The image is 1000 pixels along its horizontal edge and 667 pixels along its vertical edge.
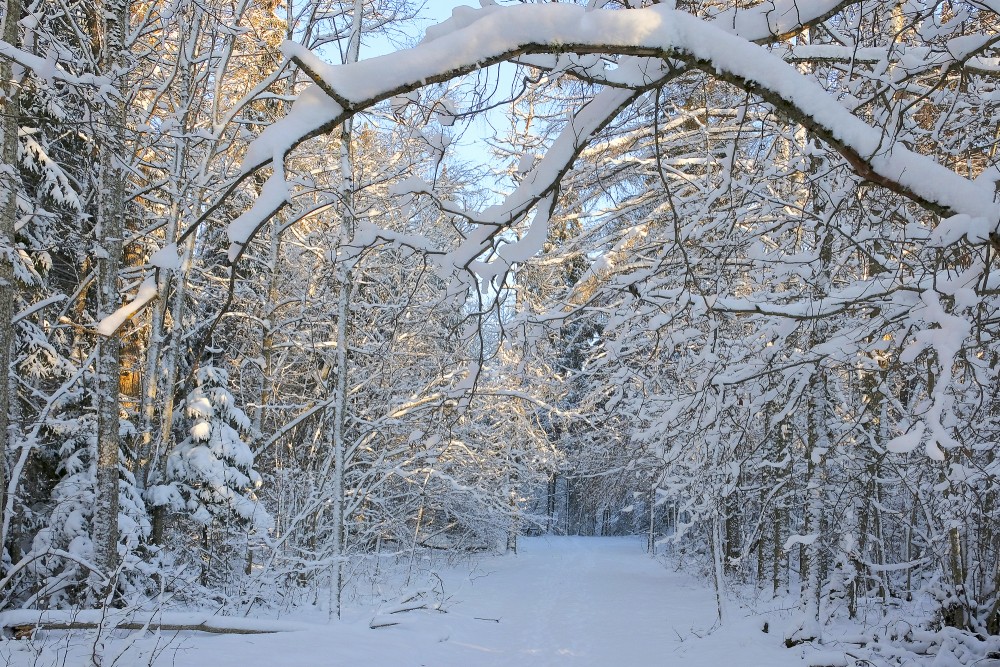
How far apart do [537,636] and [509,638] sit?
0.51 meters

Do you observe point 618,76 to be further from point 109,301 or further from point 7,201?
point 109,301

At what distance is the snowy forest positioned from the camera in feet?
7.77

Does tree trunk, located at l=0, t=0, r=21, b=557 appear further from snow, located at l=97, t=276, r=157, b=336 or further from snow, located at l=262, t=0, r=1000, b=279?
snow, located at l=262, t=0, r=1000, b=279

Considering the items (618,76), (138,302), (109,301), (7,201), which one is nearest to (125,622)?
(109,301)

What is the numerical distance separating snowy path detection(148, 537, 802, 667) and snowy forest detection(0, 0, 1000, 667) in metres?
0.71

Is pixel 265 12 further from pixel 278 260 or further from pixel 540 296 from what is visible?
pixel 540 296

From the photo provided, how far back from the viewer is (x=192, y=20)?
8.04 meters

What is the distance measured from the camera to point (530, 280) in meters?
12.7

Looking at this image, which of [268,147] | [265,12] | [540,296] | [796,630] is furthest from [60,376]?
[796,630]

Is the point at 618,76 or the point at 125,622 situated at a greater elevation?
the point at 618,76

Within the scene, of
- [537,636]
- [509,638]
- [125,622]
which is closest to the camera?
[125,622]

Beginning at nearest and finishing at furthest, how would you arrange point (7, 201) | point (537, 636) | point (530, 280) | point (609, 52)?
point (609, 52), point (7, 201), point (537, 636), point (530, 280)

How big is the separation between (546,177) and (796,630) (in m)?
6.97

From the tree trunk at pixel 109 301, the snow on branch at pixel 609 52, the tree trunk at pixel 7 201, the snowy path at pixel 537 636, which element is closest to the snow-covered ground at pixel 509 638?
the snowy path at pixel 537 636
